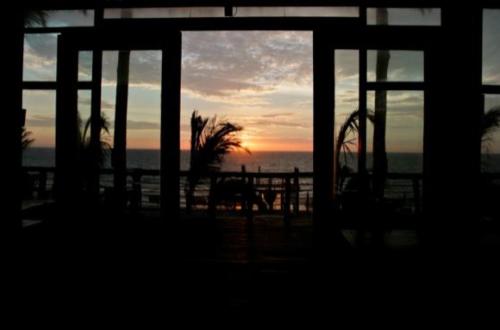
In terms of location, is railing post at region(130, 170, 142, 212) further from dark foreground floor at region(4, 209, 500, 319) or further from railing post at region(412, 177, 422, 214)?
railing post at region(412, 177, 422, 214)

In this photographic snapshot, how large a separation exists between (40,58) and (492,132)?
4634 mm

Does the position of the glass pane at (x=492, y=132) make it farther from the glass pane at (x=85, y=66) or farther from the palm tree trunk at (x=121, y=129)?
the glass pane at (x=85, y=66)

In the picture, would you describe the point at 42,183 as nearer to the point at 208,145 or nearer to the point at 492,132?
the point at 208,145

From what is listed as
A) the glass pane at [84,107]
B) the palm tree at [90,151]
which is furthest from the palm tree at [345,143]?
the glass pane at [84,107]

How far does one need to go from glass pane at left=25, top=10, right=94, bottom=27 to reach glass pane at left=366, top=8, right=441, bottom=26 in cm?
307

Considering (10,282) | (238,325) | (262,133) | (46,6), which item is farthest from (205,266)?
(262,133)

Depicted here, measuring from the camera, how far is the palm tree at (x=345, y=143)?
369cm

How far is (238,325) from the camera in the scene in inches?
82.3

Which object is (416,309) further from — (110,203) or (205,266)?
(110,203)

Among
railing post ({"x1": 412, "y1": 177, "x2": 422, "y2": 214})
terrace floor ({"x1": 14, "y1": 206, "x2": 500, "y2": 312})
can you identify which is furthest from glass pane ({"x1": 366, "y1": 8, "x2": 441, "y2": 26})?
terrace floor ({"x1": 14, "y1": 206, "x2": 500, "y2": 312})

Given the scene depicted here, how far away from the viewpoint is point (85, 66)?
3842 mm

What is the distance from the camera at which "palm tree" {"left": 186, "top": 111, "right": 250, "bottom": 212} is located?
5246 millimetres

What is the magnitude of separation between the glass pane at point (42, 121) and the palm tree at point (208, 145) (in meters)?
1.81

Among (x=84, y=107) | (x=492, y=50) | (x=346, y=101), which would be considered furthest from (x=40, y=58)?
(x=492, y=50)
